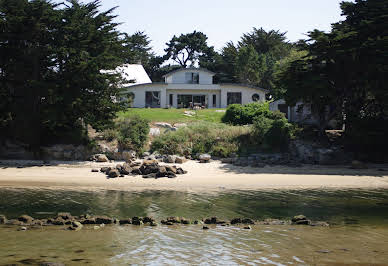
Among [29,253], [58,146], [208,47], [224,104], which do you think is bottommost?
[29,253]

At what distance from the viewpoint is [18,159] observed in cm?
3061

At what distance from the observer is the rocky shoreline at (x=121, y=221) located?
15016mm

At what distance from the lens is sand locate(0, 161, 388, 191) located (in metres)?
23.4

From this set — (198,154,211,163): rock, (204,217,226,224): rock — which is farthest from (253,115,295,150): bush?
(204,217,226,224): rock

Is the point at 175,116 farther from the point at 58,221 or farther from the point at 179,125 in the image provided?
the point at 58,221

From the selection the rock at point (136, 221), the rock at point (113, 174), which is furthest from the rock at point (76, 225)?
the rock at point (113, 174)

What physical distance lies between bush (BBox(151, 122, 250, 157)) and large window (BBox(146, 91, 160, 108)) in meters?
21.4

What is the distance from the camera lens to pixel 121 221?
50.4ft

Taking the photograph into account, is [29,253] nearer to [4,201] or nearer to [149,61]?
[4,201]

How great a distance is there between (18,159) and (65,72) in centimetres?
715

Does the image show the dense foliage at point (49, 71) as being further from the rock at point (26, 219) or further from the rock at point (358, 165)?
the rock at point (358, 165)

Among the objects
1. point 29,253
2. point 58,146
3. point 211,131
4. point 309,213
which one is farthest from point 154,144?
point 29,253

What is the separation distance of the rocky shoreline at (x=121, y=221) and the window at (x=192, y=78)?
43.5 m

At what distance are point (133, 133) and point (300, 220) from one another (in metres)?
17.9
